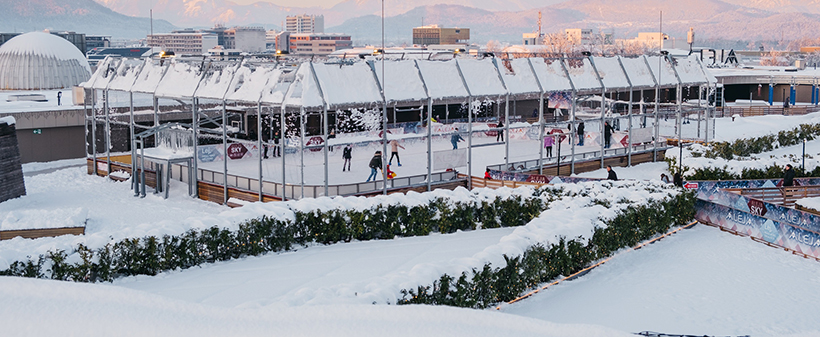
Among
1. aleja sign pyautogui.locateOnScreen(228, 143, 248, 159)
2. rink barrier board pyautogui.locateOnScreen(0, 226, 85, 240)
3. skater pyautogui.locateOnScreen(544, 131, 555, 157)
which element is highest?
skater pyautogui.locateOnScreen(544, 131, 555, 157)

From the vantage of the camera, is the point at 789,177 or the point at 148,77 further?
the point at 148,77

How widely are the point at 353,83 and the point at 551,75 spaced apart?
32.2 feet

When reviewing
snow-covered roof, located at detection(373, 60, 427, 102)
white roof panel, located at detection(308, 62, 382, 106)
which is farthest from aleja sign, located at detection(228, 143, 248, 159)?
snow-covered roof, located at detection(373, 60, 427, 102)

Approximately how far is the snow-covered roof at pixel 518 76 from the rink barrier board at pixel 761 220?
8403mm

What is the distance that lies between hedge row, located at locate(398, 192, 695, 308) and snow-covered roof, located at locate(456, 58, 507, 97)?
982cm

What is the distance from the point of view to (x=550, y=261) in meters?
15.4

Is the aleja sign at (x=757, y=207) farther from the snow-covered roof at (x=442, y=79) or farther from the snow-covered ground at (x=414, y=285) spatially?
the snow-covered roof at (x=442, y=79)

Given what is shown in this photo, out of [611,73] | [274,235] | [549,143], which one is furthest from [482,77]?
[274,235]

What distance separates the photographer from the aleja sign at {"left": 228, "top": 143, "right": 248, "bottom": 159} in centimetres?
3406

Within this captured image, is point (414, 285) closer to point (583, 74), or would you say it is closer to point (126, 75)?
point (583, 74)

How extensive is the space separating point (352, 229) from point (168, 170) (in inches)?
517

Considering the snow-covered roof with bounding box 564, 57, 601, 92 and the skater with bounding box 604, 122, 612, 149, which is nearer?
the snow-covered roof with bounding box 564, 57, 601, 92

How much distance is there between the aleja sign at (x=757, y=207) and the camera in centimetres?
2134

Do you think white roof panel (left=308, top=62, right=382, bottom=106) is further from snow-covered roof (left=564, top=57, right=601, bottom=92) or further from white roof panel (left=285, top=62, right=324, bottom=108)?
snow-covered roof (left=564, top=57, right=601, bottom=92)
